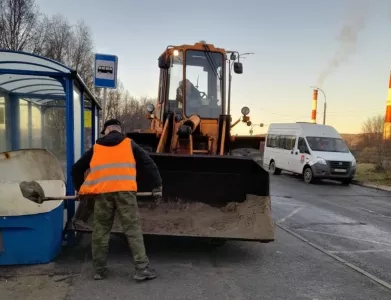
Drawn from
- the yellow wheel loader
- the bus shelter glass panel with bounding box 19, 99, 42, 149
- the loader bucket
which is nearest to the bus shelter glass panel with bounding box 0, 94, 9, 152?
the bus shelter glass panel with bounding box 19, 99, 42, 149

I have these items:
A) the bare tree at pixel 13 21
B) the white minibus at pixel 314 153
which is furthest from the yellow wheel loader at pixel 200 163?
the bare tree at pixel 13 21

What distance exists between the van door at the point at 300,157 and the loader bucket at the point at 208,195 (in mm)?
11597

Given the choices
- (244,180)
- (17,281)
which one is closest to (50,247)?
(17,281)

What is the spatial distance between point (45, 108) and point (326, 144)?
11849mm

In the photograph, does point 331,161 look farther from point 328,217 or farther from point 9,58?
point 9,58

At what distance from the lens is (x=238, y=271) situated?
17.0ft

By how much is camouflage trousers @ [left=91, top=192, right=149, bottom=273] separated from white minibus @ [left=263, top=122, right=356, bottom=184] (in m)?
13.2

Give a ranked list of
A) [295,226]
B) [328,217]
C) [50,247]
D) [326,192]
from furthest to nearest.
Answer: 1. [326,192]
2. [328,217]
3. [295,226]
4. [50,247]

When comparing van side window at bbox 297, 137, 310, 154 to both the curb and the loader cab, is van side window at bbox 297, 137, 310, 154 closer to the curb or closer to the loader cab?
the curb

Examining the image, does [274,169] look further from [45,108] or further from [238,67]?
[45,108]

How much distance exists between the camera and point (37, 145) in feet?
30.1

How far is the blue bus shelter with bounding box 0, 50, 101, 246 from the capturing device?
5.57m

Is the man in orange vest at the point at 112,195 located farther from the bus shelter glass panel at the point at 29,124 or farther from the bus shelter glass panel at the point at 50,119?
the bus shelter glass panel at the point at 29,124

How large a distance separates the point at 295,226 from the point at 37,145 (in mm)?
5668
